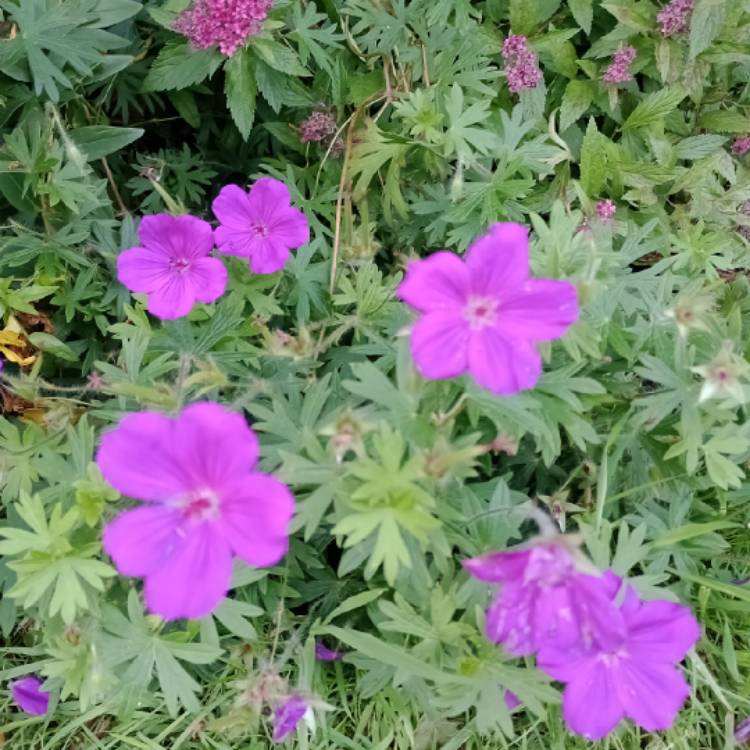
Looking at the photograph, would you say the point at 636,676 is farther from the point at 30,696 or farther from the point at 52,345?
the point at 52,345

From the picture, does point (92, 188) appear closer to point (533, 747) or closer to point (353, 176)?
point (353, 176)

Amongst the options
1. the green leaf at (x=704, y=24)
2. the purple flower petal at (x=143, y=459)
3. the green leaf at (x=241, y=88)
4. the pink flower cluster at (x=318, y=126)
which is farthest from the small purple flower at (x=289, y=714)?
the green leaf at (x=704, y=24)

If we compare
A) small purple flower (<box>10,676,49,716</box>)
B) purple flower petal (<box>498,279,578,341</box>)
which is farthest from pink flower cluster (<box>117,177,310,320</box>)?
small purple flower (<box>10,676,49,716</box>)

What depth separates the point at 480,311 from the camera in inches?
50.4

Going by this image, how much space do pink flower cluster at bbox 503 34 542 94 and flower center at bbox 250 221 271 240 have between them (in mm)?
798

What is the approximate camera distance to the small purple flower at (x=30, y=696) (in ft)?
6.00

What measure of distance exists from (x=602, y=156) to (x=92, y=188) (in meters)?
1.31

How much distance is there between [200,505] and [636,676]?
2.73ft

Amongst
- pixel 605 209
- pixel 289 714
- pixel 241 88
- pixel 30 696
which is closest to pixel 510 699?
pixel 289 714

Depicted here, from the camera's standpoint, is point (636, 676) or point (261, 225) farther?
point (261, 225)

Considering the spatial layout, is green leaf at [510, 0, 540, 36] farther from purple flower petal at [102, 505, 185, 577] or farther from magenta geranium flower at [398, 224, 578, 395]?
purple flower petal at [102, 505, 185, 577]

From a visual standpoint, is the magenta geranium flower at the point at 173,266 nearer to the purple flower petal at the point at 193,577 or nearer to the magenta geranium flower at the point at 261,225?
the magenta geranium flower at the point at 261,225

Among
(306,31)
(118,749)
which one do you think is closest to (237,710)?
(118,749)

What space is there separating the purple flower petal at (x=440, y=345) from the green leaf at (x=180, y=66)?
111cm
